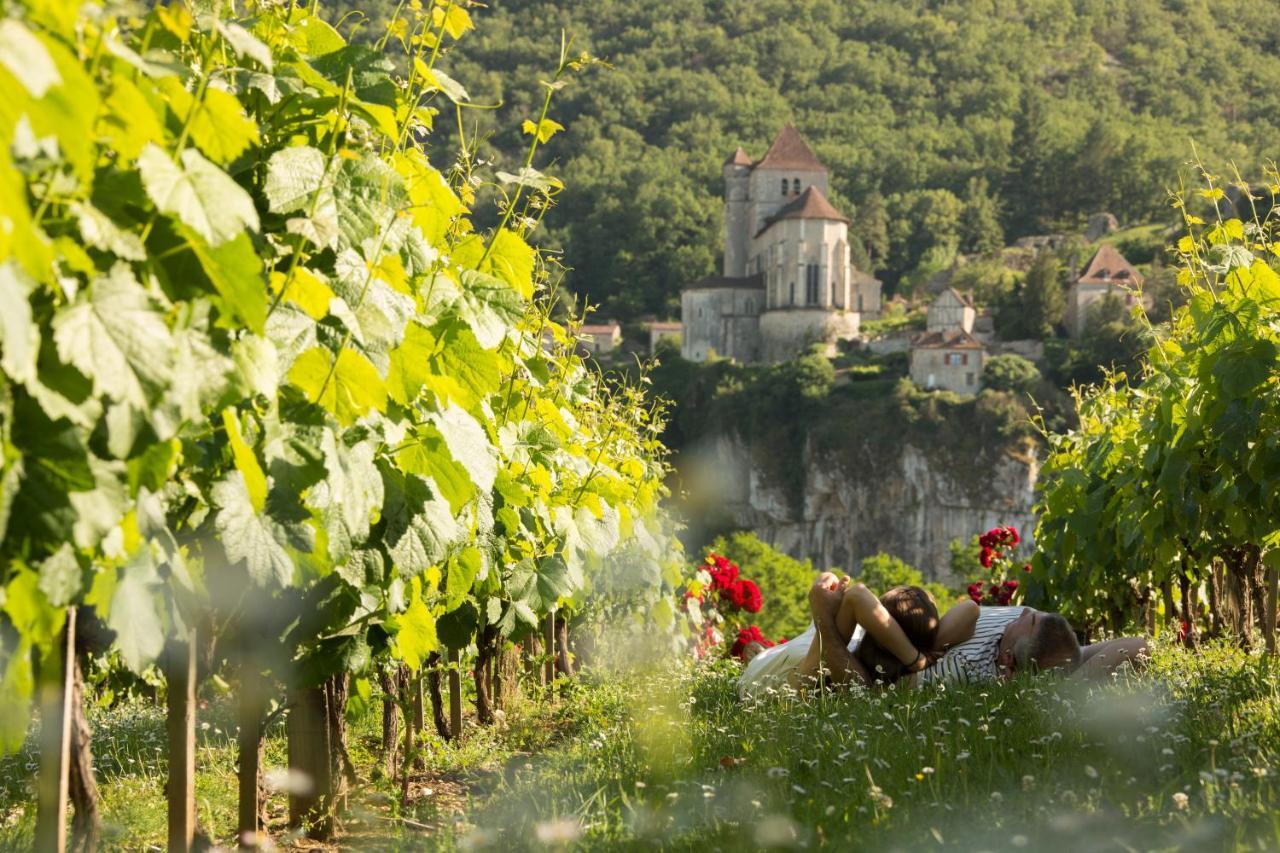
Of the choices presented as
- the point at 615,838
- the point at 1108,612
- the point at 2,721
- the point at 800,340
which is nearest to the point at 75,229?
the point at 2,721

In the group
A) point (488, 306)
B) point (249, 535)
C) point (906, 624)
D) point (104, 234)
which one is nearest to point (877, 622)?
point (906, 624)

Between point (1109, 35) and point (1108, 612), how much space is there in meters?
125

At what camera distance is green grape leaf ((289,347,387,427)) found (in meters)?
1.88

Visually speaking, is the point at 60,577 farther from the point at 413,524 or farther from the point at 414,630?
the point at 414,630

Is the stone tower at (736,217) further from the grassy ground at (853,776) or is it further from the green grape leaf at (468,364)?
the green grape leaf at (468,364)

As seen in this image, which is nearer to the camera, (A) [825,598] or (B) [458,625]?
(B) [458,625]

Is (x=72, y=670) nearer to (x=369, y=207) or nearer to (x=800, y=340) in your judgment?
(x=369, y=207)

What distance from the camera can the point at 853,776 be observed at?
2699 mm

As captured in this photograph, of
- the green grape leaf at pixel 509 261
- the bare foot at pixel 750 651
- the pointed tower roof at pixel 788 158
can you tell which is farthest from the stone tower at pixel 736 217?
the green grape leaf at pixel 509 261

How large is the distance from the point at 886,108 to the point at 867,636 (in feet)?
353

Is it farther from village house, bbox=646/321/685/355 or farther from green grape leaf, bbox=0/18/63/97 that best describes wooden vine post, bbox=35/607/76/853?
village house, bbox=646/321/685/355

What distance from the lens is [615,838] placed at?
2375 mm

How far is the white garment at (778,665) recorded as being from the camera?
179 inches

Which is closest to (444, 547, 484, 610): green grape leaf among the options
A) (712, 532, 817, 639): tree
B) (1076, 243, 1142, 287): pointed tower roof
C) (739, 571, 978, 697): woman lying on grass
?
(739, 571, 978, 697): woman lying on grass
